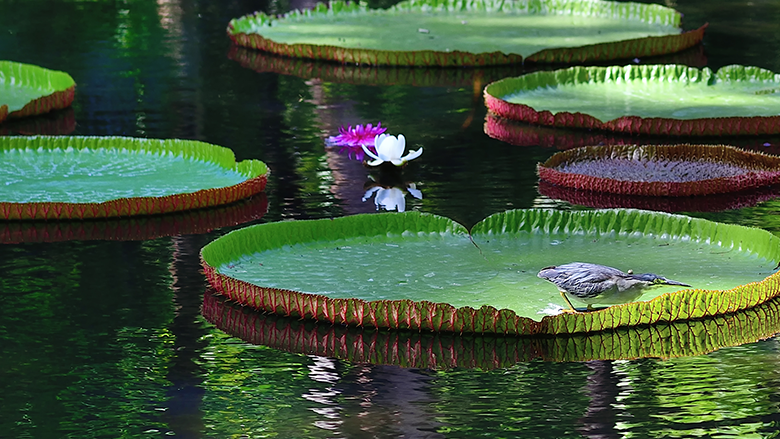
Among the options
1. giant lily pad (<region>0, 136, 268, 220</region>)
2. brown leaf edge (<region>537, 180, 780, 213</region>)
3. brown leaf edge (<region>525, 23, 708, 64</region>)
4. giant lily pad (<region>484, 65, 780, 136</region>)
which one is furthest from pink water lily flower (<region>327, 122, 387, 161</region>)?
brown leaf edge (<region>525, 23, 708, 64</region>)

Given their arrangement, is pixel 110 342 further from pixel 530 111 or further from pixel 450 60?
pixel 450 60

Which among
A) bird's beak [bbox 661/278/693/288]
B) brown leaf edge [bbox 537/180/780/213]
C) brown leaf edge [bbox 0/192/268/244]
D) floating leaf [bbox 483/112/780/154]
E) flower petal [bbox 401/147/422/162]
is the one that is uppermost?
bird's beak [bbox 661/278/693/288]

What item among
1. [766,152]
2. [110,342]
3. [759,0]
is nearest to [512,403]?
[110,342]

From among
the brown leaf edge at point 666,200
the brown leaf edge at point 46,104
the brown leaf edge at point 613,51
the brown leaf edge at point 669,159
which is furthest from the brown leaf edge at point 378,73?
the brown leaf edge at point 666,200

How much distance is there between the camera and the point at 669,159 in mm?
6191

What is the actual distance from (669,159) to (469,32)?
4354 millimetres

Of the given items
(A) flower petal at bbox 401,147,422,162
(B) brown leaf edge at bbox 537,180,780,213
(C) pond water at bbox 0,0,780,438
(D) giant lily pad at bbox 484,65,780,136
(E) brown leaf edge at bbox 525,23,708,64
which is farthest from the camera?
(E) brown leaf edge at bbox 525,23,708,64

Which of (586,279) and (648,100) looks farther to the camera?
(648,100)

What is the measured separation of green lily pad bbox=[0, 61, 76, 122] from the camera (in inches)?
309

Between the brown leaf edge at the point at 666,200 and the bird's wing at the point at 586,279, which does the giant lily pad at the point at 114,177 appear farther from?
the bird's wing at the point at 586,279

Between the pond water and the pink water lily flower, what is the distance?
161 mm

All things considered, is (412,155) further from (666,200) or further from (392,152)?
(666,200)

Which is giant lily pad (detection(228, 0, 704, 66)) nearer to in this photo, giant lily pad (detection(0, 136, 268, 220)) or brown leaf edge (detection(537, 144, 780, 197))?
brown leaf edge (detection(537, 144, 780, 197))

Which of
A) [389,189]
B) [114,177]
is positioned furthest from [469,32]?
[114,177]
